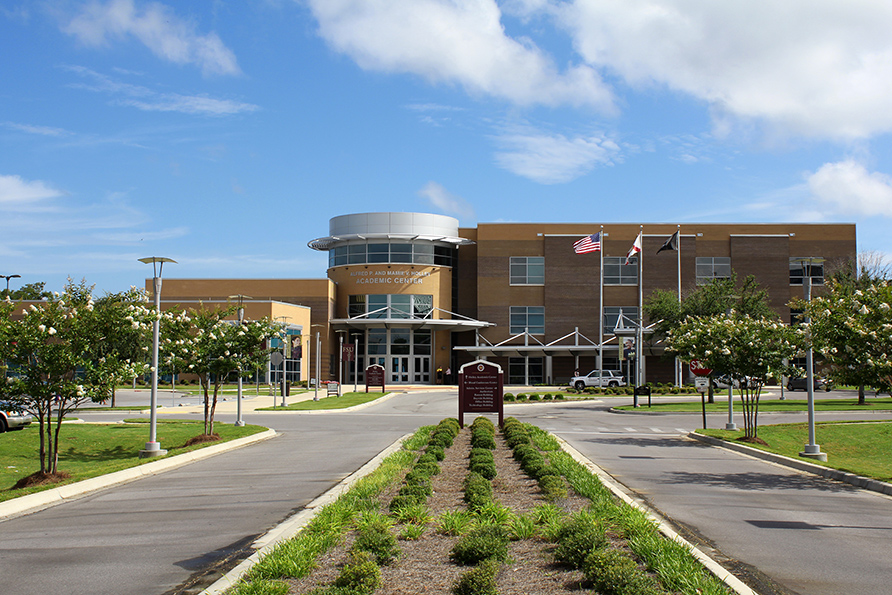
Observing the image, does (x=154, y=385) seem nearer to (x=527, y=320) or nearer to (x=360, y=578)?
(x=360, y=578)

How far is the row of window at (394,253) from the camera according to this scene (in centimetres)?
6575

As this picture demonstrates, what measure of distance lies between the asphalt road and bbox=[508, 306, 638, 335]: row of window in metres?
46.6

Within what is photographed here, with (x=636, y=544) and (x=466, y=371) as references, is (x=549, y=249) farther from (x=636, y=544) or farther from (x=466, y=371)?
A: (x=636, y=544)

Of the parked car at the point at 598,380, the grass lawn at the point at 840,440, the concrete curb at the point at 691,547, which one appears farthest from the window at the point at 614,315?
the concrete curb at the point at 691,547

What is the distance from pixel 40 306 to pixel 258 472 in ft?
16.1

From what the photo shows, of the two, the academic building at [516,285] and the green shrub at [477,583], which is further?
the academic building at [516,285]

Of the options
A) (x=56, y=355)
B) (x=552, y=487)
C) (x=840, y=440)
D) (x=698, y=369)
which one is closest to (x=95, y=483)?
(x=56, y=355)

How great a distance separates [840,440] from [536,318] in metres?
44.1

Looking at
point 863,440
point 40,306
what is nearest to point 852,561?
point 40,306

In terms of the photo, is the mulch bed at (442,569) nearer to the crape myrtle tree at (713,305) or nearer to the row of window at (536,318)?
the crape myrtle tree at (713,305)

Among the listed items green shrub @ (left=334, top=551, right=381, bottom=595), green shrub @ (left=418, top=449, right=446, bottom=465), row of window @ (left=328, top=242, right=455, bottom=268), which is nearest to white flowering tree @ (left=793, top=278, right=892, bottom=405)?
green shrub @ (left=418, top=449, right=446, bottom=465)

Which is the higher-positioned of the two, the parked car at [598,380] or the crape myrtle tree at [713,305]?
the crape myrtle tree at [713,305]

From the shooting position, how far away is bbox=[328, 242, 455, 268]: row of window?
216ft

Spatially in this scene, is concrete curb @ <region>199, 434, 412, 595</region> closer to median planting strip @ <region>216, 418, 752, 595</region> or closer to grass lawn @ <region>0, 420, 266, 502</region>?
median planting strip @ <region>216, 418, 752, 595</region>
